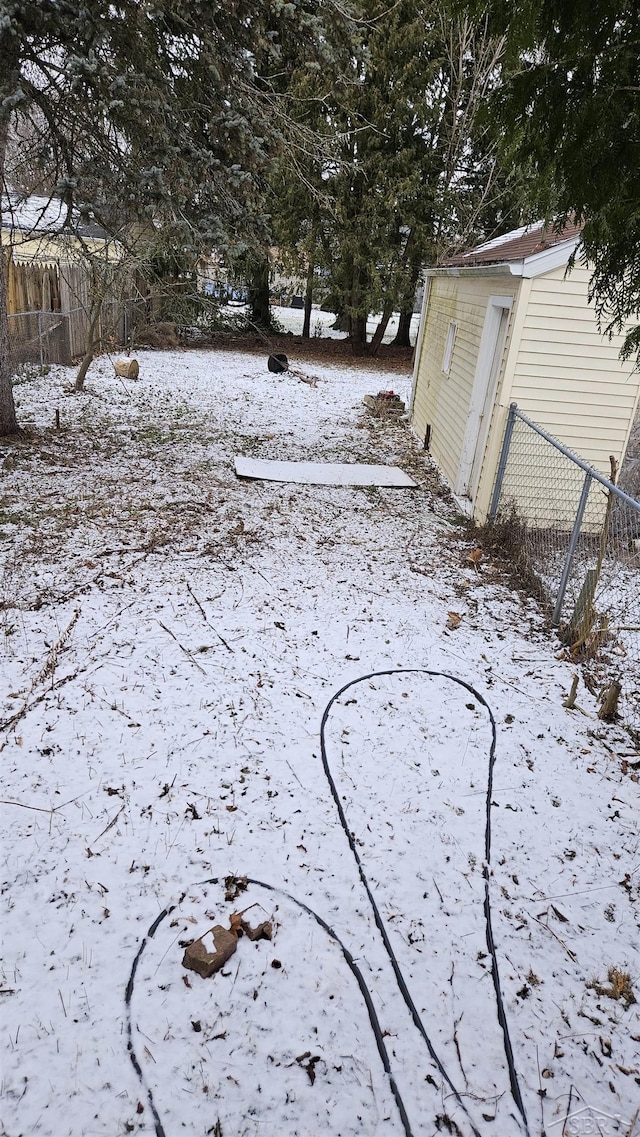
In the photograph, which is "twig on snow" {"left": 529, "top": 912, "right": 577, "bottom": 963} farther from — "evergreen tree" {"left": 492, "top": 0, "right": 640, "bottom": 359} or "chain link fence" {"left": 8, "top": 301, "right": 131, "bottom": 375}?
"chain link fence" {"left": 8, "top": 301, "right": 131, "bottom": 375}

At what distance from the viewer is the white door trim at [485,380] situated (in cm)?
743

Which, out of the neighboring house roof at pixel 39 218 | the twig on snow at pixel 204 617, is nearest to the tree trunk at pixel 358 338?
the neighboring house roof at pixel 39 218

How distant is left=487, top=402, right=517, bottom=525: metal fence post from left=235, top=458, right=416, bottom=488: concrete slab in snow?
1.90m

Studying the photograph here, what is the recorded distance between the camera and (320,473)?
909cm

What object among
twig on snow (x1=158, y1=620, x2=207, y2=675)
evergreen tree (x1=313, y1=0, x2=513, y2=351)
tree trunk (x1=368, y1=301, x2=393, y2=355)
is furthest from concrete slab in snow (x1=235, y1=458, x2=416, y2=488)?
tree trunk (x1=368, y1=301, x2=393, y2=355)

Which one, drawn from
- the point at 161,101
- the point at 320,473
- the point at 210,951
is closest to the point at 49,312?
the point at 320,473

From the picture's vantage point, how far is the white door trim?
7430 millimetres

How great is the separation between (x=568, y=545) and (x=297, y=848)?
4.42 metres

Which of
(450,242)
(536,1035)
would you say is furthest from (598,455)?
(450,242)

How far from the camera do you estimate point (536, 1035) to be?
2.44 m

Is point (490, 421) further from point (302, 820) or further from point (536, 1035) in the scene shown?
point (536, 1035)

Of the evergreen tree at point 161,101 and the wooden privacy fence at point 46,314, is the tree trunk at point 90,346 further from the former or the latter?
the evergreen tree at point 161,101

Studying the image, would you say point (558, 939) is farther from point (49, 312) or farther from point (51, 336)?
point (51, 336)

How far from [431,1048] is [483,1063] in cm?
19
